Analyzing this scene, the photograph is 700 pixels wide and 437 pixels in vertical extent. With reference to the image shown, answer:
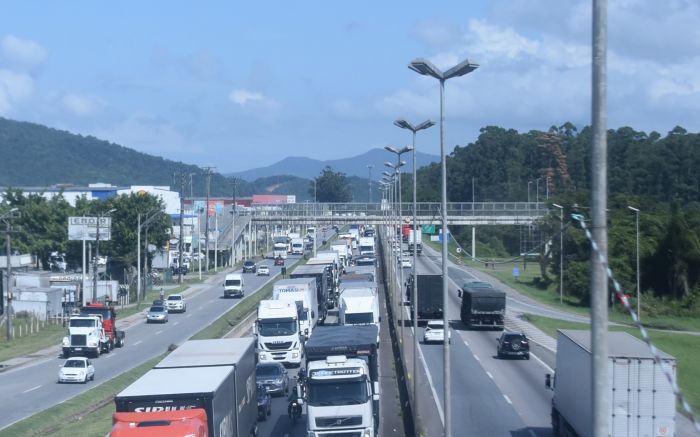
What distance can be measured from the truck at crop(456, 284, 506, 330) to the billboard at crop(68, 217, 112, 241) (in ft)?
122

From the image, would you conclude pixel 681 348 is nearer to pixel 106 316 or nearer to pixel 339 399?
pixel 339 399

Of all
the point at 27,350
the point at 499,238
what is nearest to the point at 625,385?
the point at 27,350

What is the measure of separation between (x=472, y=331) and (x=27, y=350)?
90.1 feet

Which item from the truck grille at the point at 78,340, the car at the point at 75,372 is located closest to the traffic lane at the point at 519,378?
the car at the point at 75,372

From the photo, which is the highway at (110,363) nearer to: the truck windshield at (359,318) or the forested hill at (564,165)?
the truck windshield at (359,318)

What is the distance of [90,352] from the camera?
51.1m

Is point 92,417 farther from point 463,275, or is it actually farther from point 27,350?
point 463,275

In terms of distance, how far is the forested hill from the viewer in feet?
349

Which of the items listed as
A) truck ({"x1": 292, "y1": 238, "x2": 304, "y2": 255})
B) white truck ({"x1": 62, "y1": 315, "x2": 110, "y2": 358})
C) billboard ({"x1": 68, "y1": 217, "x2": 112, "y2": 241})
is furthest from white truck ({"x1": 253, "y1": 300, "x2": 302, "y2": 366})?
truck ({"x1": 292, "y1": 238, "x2": 304, "y2": 255})

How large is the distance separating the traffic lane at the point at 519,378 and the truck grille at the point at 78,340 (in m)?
20.7

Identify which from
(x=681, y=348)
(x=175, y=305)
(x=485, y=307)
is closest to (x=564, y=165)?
(x=175, y=305)

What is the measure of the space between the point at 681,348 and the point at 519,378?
15.4 metres

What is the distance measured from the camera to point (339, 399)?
23734 millimetres

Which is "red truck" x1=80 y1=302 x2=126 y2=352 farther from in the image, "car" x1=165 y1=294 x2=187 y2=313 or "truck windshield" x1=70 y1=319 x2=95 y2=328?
"car" x1=165 y1=294 x2=187 y2=313
